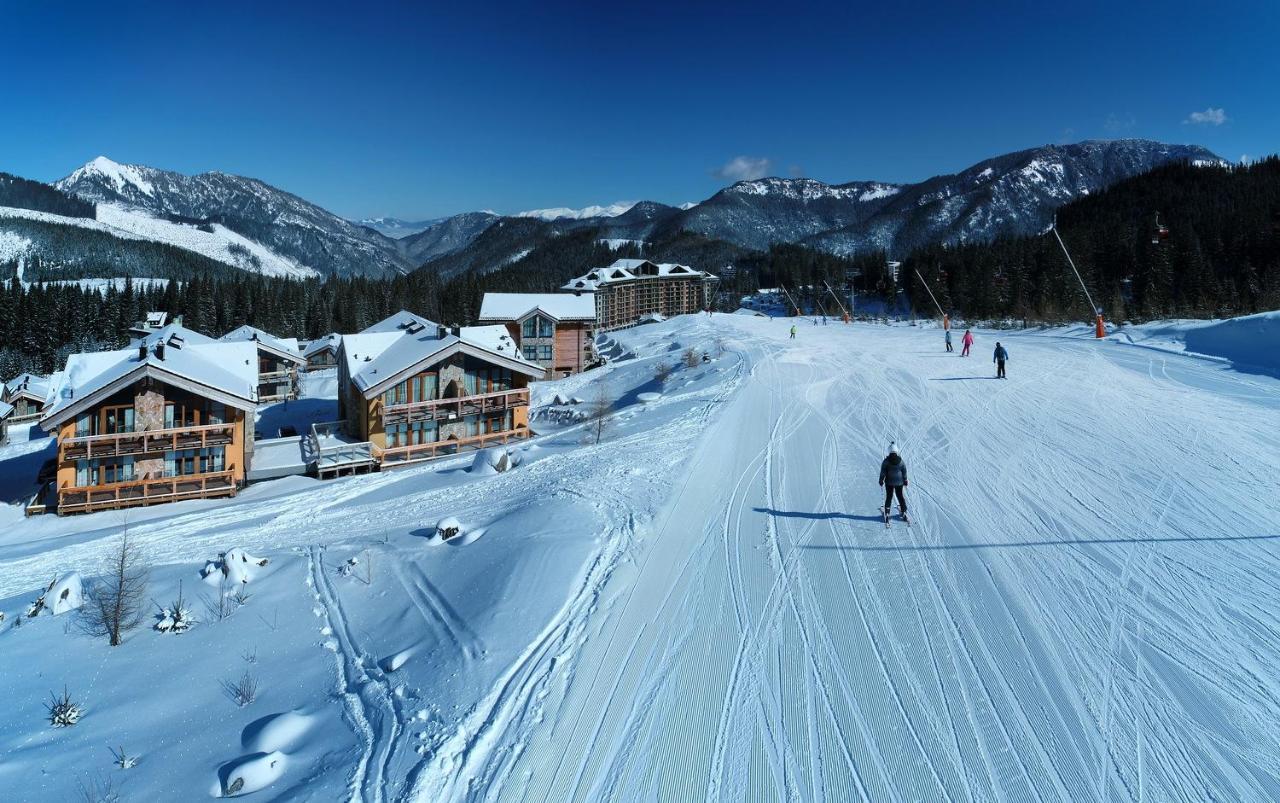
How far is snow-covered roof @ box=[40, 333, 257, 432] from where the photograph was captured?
2138 centimetres

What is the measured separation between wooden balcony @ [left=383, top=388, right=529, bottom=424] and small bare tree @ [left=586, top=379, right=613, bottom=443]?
A: 3498 mm

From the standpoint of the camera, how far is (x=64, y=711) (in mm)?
8422

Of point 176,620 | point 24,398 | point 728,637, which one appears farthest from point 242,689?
point 24,398

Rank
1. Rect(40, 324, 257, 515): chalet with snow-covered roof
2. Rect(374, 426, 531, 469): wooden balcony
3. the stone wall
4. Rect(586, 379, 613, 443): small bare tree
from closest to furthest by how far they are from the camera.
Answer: Rect(40, 324, 257, 515): chalet with snow-covered roof < the stone wall < Rect(586, 379, 613, 443): small bare tree < Rect(374, 426, 531, 469): wooden balcony

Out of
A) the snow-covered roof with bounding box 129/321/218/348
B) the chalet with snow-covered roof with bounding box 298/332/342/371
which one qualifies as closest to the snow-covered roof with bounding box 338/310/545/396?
the snow-covered roof with bounding box 129/321/218/348

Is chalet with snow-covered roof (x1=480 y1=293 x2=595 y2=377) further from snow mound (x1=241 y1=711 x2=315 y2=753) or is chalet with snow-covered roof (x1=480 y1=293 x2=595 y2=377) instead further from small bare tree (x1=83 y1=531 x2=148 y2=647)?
snow mound (x1=241 y1=711 x2=315 y2=753)

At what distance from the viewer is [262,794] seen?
21.3 feet

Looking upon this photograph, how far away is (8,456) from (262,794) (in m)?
42.8

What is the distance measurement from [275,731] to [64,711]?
332 centimetres

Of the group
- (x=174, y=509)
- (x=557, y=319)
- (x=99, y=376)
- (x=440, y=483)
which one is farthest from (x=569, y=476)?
(x=557, y=319)

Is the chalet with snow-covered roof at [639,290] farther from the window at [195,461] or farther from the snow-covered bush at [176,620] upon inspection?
the snow-covered bush at [176,620]

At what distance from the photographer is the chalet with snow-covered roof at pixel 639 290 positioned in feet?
278

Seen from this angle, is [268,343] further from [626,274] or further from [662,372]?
[626,274]

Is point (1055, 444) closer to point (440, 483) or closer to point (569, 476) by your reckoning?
point (569, 476)
